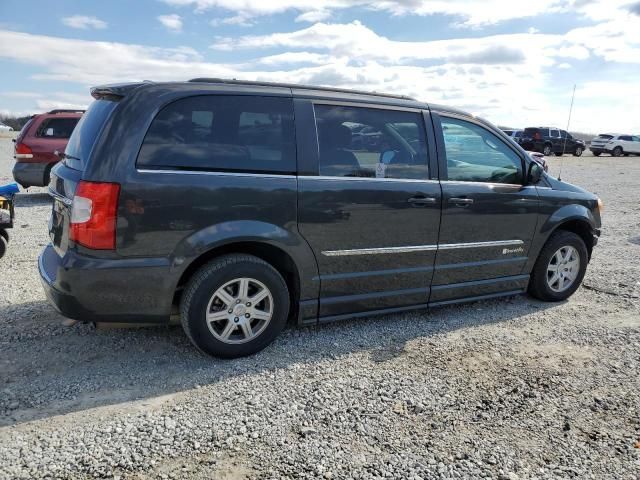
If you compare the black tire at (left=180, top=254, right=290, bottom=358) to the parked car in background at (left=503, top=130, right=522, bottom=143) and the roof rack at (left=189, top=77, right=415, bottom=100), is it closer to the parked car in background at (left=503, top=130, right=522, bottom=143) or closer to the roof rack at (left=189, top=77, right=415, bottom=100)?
the roof rack at (left=189, top=77, right=415, bottom=100)

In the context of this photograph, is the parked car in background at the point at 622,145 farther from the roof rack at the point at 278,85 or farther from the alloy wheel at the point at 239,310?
the alloy wheel at the point at 239,310

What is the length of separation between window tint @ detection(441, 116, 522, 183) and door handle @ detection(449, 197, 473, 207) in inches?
7.1

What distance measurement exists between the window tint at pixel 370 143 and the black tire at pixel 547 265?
5.62 ft

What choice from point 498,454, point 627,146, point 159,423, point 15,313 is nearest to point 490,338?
point 498,454

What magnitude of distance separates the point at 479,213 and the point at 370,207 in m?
1.15

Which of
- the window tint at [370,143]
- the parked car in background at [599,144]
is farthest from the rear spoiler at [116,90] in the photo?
the parked car in background at [599,144]

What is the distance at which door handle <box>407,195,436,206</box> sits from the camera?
424 centimetres

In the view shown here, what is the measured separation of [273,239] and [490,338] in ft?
6.70

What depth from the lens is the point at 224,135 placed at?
3607 mm

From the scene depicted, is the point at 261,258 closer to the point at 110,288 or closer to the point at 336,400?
the point at 110,288

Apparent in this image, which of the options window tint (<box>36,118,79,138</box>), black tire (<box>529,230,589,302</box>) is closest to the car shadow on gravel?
black tire (<box>529,230,589,302</box>)

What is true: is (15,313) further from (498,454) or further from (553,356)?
(553,356)

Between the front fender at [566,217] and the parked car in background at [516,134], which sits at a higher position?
the parked car in background at [516,134]

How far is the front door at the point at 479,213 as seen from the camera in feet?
14.7
